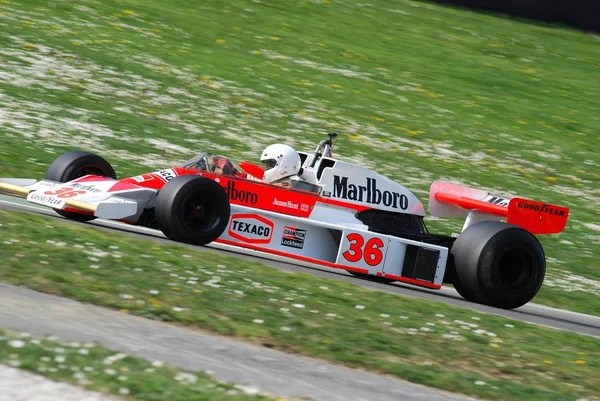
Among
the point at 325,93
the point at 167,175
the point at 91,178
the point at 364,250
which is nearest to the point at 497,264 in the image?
the point at 364,250

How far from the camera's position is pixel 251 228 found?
1061 cm

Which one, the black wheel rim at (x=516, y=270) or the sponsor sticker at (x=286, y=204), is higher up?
the sponsor sticker at (x=286, y=204)

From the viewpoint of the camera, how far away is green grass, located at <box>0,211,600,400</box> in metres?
7.36

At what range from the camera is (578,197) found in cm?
1839

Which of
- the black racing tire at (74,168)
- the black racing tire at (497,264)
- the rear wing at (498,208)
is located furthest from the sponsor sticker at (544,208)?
the black racing tire at (74,168)

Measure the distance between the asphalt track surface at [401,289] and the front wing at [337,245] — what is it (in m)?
0.16

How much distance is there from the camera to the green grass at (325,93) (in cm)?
1617

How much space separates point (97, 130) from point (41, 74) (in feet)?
9.22

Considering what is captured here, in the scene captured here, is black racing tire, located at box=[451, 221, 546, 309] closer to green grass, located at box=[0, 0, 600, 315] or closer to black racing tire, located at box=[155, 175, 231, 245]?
green grass, located at box=[0, 0, 600, 315]

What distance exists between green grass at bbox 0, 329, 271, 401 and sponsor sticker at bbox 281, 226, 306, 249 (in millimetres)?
4698

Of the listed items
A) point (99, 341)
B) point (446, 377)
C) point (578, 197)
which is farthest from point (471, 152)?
point (99, 341)

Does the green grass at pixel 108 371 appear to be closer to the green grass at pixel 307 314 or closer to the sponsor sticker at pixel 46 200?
the green grass at pixel 307 314

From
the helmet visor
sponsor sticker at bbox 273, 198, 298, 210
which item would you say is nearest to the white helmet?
the helmet visor

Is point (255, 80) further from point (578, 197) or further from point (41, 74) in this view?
point (578, 197)
